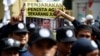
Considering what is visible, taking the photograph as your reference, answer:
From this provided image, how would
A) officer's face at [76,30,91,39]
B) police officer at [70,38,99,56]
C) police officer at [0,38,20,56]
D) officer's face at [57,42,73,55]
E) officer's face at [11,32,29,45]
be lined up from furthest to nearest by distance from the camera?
1. officer's face at [11,32,29,45]
2. officer's face at [76,30,91,39]
3. officer's face at [57,42,73,55]
4. police officer at [0,38,20,56]
5. police officer at [70,38,99,56]

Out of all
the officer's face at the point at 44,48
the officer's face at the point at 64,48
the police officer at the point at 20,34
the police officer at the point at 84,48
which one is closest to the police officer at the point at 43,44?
the officer's face at the point at 44,48

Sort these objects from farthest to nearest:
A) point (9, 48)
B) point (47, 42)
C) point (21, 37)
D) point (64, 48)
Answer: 1. point (21, 37)
2. point (64, 48)
3. point (9, 48)
4. point (47, 42)

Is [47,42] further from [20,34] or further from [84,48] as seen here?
[20,34]

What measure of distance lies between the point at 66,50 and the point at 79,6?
52.6 ft

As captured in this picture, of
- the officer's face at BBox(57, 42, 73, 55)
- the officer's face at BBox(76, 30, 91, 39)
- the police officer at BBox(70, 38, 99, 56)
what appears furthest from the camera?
→ the officer's face at BBox(76, 30, 91, 39)

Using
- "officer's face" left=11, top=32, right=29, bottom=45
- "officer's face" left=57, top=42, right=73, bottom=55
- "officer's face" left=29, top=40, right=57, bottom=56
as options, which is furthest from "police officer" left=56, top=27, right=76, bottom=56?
"officer's face" left=29, top=40, right=57, bottom=56

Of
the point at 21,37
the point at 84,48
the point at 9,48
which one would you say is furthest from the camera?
the point at 21,37

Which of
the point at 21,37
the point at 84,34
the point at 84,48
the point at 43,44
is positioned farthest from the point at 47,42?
the point at 21,37

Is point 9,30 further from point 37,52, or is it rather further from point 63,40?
point 37,52

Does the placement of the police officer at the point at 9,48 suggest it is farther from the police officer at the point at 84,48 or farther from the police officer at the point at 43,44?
the police officer at the point at 84,48

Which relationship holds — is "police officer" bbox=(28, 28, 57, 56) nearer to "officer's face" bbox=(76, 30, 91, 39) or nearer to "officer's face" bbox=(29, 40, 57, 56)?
"officer's face" bbox=(29, 40, 57, 56)

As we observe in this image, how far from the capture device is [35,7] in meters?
9.54

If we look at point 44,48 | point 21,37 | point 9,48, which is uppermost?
point 44,48

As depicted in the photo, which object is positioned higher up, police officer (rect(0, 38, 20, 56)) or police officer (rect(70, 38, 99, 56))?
police officer (rect(70, 38, 99, 56))
